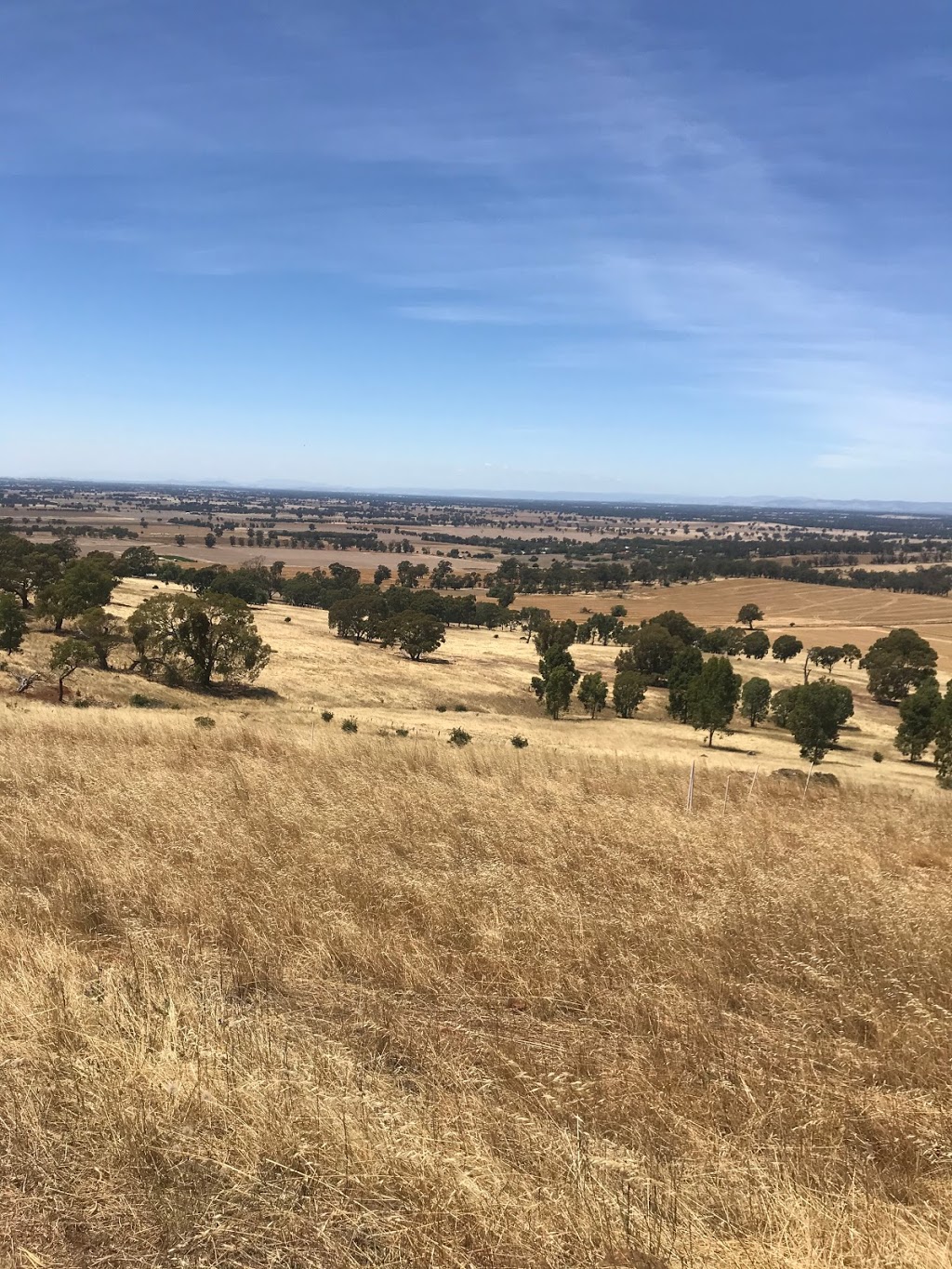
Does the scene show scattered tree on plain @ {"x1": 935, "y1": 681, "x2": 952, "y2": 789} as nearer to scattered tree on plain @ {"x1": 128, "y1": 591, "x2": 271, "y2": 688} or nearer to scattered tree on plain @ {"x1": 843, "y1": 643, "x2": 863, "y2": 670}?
scattered tree on plain @ {"x1": 128, "y1": 591, "x2": 271, "y2": 688}

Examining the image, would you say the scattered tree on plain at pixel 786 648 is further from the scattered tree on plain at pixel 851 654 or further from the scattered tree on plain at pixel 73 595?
the scattered tree on plain at pixel 73 595

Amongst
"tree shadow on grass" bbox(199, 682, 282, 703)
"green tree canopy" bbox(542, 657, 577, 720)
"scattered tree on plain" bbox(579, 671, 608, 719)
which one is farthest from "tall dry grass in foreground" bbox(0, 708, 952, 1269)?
"scattered tree on plain" bbox(579, 671, 608, 719)

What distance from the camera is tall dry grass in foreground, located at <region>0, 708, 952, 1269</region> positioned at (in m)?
2.93

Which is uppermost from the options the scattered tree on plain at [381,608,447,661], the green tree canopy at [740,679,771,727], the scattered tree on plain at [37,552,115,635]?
the scattered tree on plain at [37,552,115,635]

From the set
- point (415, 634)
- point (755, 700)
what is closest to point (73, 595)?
point (415, 634)

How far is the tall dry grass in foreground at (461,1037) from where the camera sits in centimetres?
293

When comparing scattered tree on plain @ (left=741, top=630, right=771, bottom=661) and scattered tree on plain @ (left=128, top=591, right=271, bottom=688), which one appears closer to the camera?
scattered tree on plain @ (left=128, top=591, right=271, bottom=688)

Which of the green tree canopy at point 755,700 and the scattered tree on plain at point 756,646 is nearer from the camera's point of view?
the green tree canopy at point 755,700

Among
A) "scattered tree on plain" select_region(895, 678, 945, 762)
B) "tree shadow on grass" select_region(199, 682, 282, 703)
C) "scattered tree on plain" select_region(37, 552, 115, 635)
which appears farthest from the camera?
"scattered tree on plain" select_region(895, 678, 945, 762)

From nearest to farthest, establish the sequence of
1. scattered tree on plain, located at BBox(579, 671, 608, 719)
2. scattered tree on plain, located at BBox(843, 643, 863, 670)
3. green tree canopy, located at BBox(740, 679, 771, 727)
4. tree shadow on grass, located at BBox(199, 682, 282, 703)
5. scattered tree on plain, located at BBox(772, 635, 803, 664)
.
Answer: tree shadow on grass, located at BBox(199, 682, 282, 703) < scattered tree on plain, located at BBox(579, 671, 608, 719) < green tree canopy, located at BBox(740, 679, 771, 727) < scattered tree on plain, located at BBox(843, 643, 863, 670) < scattered tree on plain, located at BBox(772, 635, 803, 664)

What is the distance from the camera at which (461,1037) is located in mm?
4281

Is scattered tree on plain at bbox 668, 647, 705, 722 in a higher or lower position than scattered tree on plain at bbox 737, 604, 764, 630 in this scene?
lower

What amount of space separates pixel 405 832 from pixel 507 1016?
301cm

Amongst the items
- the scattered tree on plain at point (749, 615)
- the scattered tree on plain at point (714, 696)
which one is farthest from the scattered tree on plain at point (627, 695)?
the scattered tree on plain at point (749, 615)
